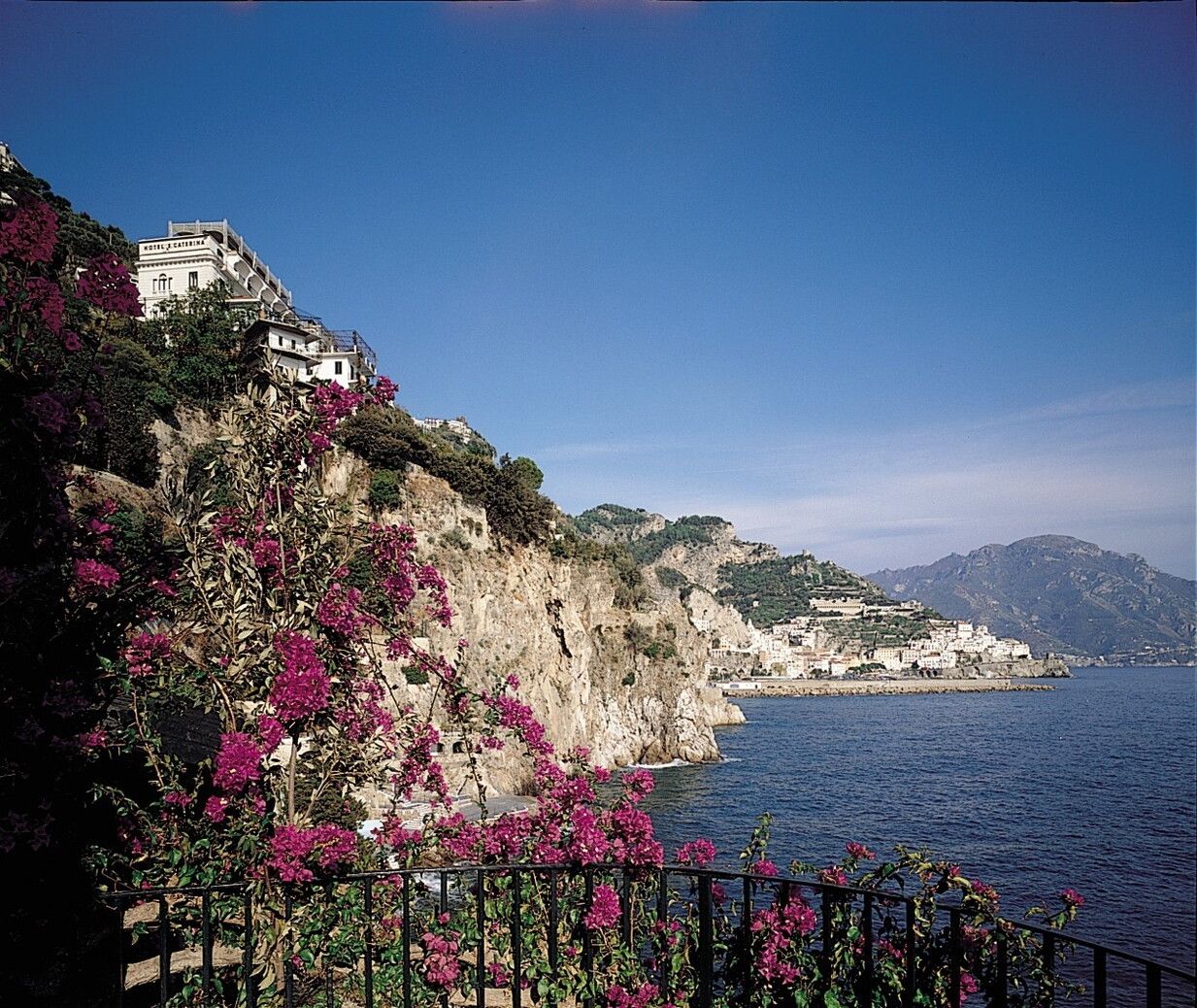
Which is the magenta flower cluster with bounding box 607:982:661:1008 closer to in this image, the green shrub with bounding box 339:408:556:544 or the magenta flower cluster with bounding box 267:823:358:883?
the magenta flower cluster with bounding box 267:823:358:883

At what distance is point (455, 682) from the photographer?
14.7 feet

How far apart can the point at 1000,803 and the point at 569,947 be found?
39710 mm

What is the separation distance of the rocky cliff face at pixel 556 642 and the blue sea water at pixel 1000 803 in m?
3.25

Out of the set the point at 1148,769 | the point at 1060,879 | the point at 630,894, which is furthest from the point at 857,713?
the point at 630,894

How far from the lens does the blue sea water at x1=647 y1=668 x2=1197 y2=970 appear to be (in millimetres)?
23891

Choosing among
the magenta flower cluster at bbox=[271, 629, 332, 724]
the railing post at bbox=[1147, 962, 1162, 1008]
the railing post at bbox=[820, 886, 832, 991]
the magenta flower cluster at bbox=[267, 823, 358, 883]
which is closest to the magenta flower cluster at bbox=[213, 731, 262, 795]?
the magenta flower cluster at bbox=[271, 629, 332, 724]

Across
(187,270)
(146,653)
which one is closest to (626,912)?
(146,653)

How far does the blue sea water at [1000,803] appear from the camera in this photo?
23891 millimetres

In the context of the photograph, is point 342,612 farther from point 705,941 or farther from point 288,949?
point 705,941

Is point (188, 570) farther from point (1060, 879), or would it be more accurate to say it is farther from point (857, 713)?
point (857, 713)

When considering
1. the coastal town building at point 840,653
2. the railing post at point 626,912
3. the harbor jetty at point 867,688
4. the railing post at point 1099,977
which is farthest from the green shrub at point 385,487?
the coastal town building at point 840,653

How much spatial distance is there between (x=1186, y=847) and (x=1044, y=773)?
17.8 metres

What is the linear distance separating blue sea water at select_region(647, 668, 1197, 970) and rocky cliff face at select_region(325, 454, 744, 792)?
3249mm

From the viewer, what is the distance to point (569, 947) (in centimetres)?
464
